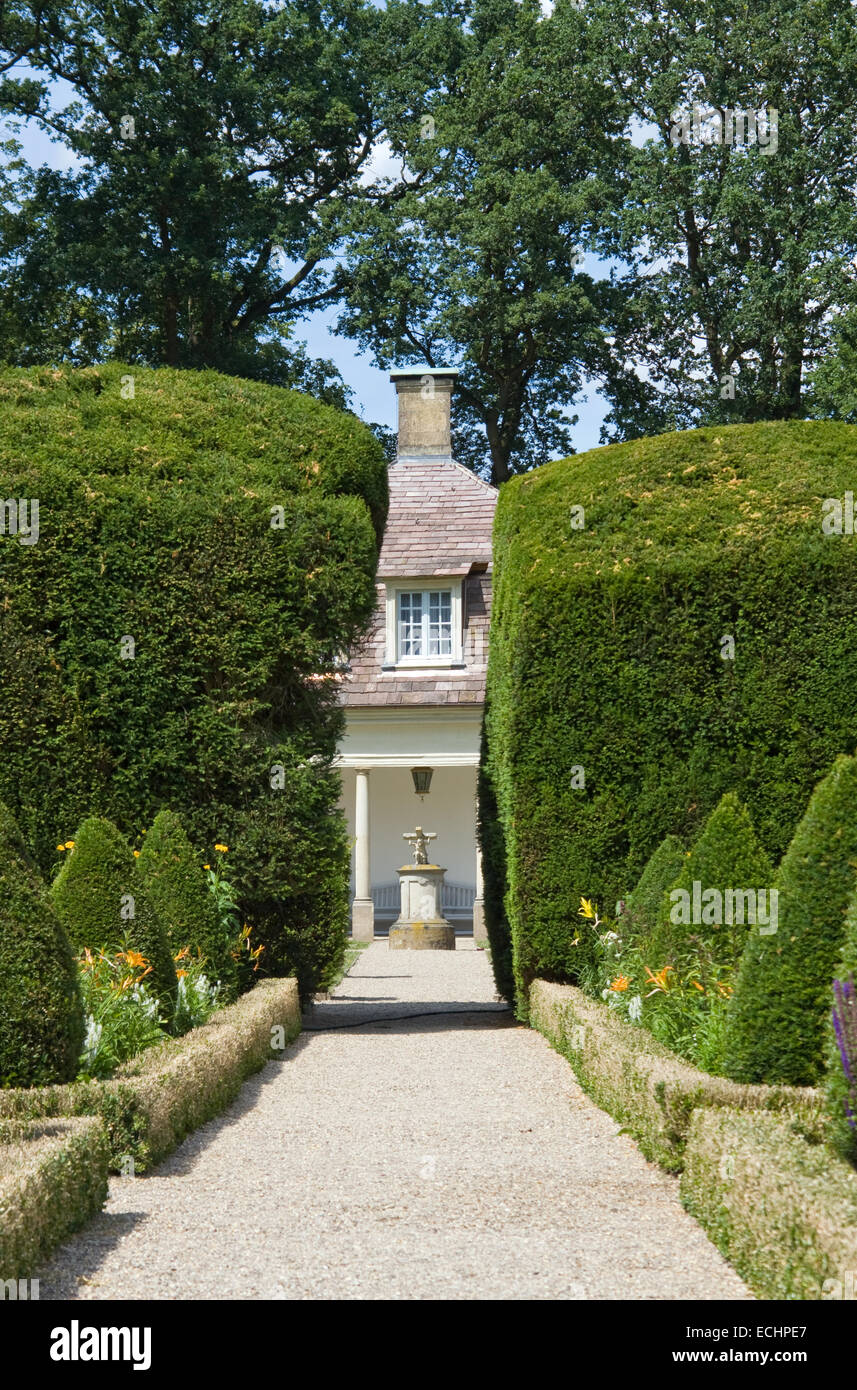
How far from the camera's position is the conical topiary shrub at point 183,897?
9.68 metres

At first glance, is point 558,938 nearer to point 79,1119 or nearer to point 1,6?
point 79,1119

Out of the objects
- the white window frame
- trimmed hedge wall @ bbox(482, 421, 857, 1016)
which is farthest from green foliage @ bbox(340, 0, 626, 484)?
trimmed hedge wall @ bbox(482, 421, 857, 1016)

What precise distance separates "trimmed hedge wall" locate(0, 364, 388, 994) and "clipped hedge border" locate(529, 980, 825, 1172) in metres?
3.31

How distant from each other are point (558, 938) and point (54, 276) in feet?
63.6

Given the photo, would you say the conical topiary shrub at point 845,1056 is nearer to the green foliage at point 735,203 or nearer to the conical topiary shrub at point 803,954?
the conical topiary shrub at point 803,954

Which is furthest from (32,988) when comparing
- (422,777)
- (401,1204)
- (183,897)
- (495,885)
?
(422,777)

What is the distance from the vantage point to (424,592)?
22.5 metres

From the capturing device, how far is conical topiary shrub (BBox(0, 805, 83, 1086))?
19.0 ft

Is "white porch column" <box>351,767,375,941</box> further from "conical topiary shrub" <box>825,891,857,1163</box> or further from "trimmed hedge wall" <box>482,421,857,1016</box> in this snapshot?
"conical topiary shrub" <box>825,891,857,1163</box>

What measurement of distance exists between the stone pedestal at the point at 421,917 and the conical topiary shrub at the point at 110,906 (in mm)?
12553

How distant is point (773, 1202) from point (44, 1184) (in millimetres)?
2336

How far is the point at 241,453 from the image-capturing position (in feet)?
37.6

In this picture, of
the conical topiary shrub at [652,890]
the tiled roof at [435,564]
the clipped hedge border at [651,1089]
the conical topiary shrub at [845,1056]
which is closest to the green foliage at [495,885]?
the conical topiary shrub at [652,890]

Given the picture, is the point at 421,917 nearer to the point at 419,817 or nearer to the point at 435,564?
the point at 419,817
